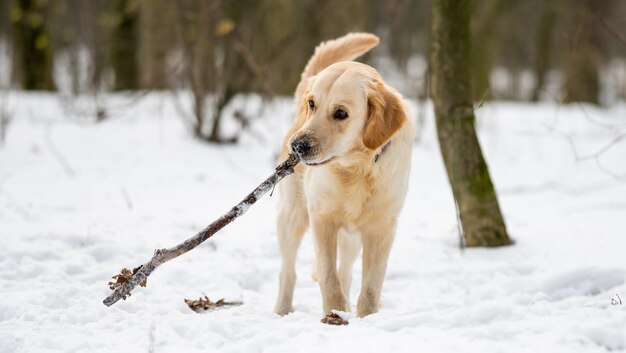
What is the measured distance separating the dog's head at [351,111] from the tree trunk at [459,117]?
1356 mm

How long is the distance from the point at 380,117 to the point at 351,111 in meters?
0.16

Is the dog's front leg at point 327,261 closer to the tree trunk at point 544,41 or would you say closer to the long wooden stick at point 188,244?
the long wooden stick at point 188,244

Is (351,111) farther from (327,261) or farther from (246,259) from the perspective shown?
(246,259)

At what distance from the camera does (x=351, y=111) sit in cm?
314

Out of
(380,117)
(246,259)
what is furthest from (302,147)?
(246,259)

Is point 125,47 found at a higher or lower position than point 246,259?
higher

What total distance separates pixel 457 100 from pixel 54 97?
11.0m

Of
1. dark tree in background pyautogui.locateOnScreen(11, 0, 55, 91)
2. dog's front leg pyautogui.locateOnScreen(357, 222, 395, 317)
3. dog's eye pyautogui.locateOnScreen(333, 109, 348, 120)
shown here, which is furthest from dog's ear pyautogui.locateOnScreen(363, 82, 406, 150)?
dark tree in background pyautogui.locateOnScreen(11, 0, 55, 91)

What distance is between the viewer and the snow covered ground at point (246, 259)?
2633 mm

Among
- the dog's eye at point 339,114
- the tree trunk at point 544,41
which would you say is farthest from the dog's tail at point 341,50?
the tree trunk at point 544,41

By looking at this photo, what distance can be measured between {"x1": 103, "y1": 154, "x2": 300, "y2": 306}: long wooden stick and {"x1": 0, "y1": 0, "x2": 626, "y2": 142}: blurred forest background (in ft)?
6.32

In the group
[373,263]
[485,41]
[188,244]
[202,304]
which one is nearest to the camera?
[188,244]

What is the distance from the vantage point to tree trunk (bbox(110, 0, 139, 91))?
43.3ft

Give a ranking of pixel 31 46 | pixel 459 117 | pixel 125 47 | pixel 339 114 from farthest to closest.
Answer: pixel 31 46 < pixel 125 47 < pixel 459 117 < pixel 339 114
